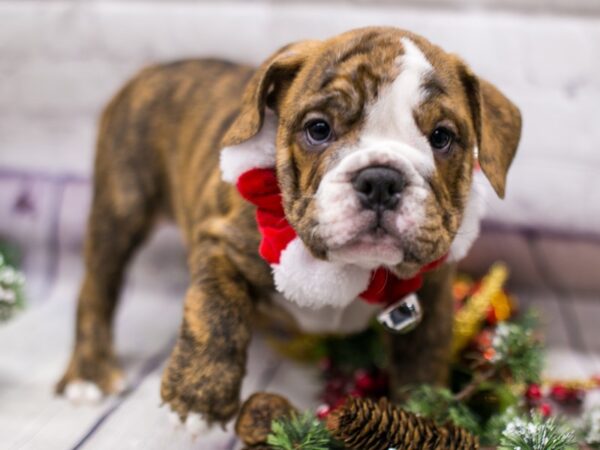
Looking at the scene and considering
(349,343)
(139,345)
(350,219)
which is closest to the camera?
(350,219)

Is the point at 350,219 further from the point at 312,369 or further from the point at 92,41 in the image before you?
the point at 92,41

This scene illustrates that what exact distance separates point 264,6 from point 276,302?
1547 mm

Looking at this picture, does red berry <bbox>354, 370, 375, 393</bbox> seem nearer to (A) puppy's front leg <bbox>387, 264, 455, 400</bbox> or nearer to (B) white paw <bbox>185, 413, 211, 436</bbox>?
(A) puppy's front leg <bbox>387, 264, 455, 400</bbox>

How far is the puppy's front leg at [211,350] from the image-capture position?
2.10 meters

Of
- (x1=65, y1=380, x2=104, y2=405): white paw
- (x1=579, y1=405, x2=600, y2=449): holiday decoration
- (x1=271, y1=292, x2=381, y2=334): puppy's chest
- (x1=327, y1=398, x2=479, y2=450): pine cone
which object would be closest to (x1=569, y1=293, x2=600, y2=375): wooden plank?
(x1=579, y1=405, x2=600, y2=449): holiday decoration

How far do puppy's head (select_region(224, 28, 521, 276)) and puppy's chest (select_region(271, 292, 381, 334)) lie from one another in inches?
15.2

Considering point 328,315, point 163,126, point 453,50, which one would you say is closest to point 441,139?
point 328,315

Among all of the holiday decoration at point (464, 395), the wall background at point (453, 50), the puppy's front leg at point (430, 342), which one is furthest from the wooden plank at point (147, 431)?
the wall background at point (453, 50)

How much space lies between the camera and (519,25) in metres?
3.35

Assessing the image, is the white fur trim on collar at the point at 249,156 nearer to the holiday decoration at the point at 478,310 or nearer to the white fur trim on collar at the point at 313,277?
the white fur trim on collar at the point at 313,277

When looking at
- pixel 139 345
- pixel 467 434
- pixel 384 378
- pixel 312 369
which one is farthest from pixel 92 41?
pixel 467 434

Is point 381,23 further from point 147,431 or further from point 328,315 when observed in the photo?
point 147,431

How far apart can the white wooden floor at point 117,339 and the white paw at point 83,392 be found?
0.04 m

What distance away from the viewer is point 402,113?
1984 mm
